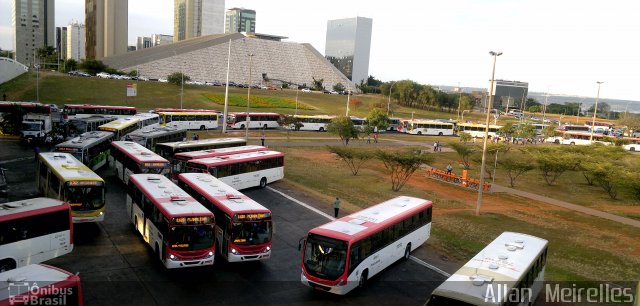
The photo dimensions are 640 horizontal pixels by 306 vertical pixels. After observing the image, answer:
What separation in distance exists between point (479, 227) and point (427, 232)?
5.54m

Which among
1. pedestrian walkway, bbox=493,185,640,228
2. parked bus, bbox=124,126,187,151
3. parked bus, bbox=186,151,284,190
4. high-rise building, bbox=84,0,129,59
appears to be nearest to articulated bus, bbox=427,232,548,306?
pedestrian walkway, bbox=493,185,640,228

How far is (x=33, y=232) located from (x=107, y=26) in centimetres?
19992

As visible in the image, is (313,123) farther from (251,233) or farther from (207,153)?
(251,233)

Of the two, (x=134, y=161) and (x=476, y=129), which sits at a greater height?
(x=476, y=129)

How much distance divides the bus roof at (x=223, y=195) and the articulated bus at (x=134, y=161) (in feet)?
18.2

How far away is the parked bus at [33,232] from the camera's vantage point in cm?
1658

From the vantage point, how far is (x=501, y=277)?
13766 mm

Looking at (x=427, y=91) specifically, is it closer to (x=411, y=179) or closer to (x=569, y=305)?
(x=411, y=179)

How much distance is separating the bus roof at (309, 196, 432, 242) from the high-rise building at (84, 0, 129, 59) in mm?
197628

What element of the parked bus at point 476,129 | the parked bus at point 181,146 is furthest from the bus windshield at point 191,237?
the parked bus at point 476,129

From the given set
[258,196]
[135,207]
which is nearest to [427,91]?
[258,196]

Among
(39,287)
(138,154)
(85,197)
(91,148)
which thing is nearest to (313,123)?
(91,148)

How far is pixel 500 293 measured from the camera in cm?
1288

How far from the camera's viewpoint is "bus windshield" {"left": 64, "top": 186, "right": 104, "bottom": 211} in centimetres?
2184
